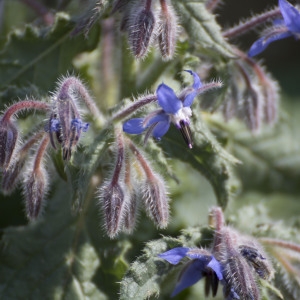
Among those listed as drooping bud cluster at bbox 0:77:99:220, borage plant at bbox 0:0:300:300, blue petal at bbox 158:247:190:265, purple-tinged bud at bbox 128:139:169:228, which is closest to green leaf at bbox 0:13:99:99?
borage plant at bbox 0:0:300:300

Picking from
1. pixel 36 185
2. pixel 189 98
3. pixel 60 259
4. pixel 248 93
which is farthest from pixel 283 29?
pixel 60 259

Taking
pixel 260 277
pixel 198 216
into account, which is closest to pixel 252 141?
pixel 198 216

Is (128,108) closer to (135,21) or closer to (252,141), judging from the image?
(135,21)

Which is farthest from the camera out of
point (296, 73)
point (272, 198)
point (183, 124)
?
point (296, 73)

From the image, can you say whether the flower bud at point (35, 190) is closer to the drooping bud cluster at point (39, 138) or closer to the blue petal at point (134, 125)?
the drooping bud cluster at point (39, 138)

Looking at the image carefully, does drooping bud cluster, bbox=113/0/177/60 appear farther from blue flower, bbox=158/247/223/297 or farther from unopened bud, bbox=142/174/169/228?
blue flower, bbox=158/247/223/297
